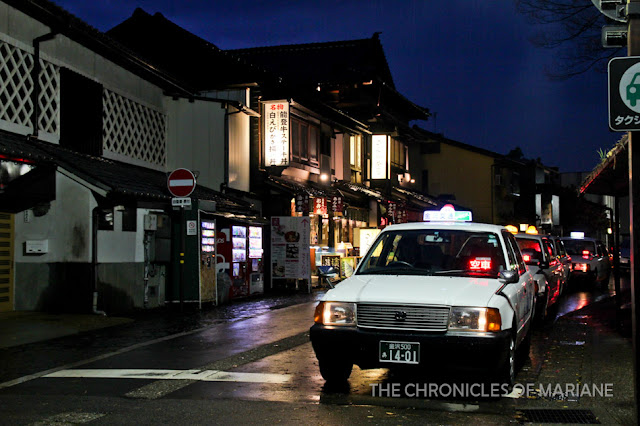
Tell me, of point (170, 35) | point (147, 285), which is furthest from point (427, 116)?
point (147, 285)

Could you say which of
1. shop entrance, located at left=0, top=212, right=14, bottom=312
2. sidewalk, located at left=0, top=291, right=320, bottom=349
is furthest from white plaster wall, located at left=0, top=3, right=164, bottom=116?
sidewalk, located at left=0, top=291, right=320, bottom=349

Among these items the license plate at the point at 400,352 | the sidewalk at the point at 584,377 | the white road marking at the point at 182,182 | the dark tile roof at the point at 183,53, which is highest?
the dark tile roof at the point at 183,53

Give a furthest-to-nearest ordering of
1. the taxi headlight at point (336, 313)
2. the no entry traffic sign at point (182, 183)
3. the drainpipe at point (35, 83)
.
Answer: the no entry traffic sign at point (182, 183)
the drainpipe at point (35, 83)
the taxi headlight at point (336, 313)

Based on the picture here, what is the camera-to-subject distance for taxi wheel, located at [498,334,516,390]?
7.54 metres

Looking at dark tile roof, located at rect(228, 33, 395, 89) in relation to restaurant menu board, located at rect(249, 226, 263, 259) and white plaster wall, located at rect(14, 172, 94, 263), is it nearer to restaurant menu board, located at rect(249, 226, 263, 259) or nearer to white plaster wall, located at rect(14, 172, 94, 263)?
restaurant menu board, located at rect(249, 226, 263, 259)

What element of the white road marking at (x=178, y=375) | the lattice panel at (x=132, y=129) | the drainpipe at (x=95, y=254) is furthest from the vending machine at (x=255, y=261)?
the white road marking at (x=178, y=375)

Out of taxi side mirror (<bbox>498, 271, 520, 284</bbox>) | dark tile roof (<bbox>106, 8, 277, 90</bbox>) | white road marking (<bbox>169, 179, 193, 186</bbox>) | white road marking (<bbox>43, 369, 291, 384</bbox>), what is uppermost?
dark tile roof (<bbox>106, 8, 277, 90</bbox>)

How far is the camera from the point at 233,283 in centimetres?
2081

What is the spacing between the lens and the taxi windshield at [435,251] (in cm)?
890

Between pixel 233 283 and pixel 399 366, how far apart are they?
13.9 metres

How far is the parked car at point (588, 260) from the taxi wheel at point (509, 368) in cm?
1971

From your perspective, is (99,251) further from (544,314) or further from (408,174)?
(408,174)

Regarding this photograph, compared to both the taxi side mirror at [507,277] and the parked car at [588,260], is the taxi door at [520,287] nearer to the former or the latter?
the taxi side mirror at [507,277]

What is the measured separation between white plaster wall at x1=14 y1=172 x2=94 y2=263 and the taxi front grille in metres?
9.70
